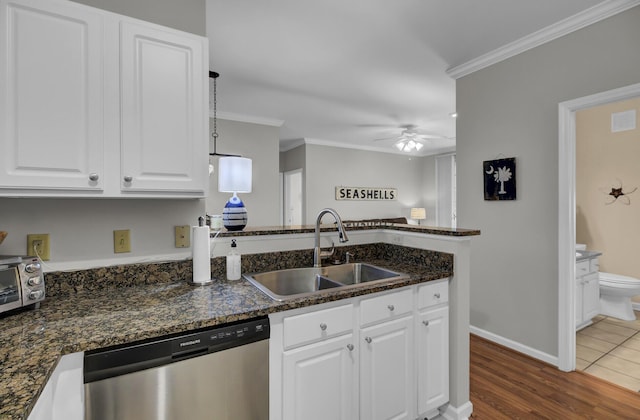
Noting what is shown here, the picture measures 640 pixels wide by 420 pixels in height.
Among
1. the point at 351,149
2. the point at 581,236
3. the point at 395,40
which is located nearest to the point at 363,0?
the point at 395,40

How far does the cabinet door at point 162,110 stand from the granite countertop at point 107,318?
1.64ft

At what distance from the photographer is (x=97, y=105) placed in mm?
1291

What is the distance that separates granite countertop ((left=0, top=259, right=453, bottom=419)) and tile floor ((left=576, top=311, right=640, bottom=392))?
202cm

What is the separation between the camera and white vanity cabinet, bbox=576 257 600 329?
313cm

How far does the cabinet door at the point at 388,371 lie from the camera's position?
1563 millimetres

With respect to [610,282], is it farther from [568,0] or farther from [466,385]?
[568,0]

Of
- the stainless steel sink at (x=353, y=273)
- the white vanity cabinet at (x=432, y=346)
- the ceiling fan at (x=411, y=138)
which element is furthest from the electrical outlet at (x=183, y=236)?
the ceiling fan at (x=411, y=138)

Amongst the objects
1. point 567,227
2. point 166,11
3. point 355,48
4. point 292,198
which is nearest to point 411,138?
point 355,48

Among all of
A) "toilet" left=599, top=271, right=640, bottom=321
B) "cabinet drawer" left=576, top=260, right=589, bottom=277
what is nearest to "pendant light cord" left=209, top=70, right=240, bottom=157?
"cabinet drawer" left=576, top=260, right=589, bottom=277

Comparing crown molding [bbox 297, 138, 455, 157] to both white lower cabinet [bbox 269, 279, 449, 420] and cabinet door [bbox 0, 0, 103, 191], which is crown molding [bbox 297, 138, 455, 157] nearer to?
white lower cabinet [bbox 269, 279, 449, 420]

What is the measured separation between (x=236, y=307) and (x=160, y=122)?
2.99 ft

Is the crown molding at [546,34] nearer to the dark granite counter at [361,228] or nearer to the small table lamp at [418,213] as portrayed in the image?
the dark granite counter at [361,228]

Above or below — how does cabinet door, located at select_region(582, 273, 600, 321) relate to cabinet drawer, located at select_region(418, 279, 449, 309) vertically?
below

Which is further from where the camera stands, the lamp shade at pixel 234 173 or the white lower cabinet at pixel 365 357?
the lamp shade at pixel 234 173
